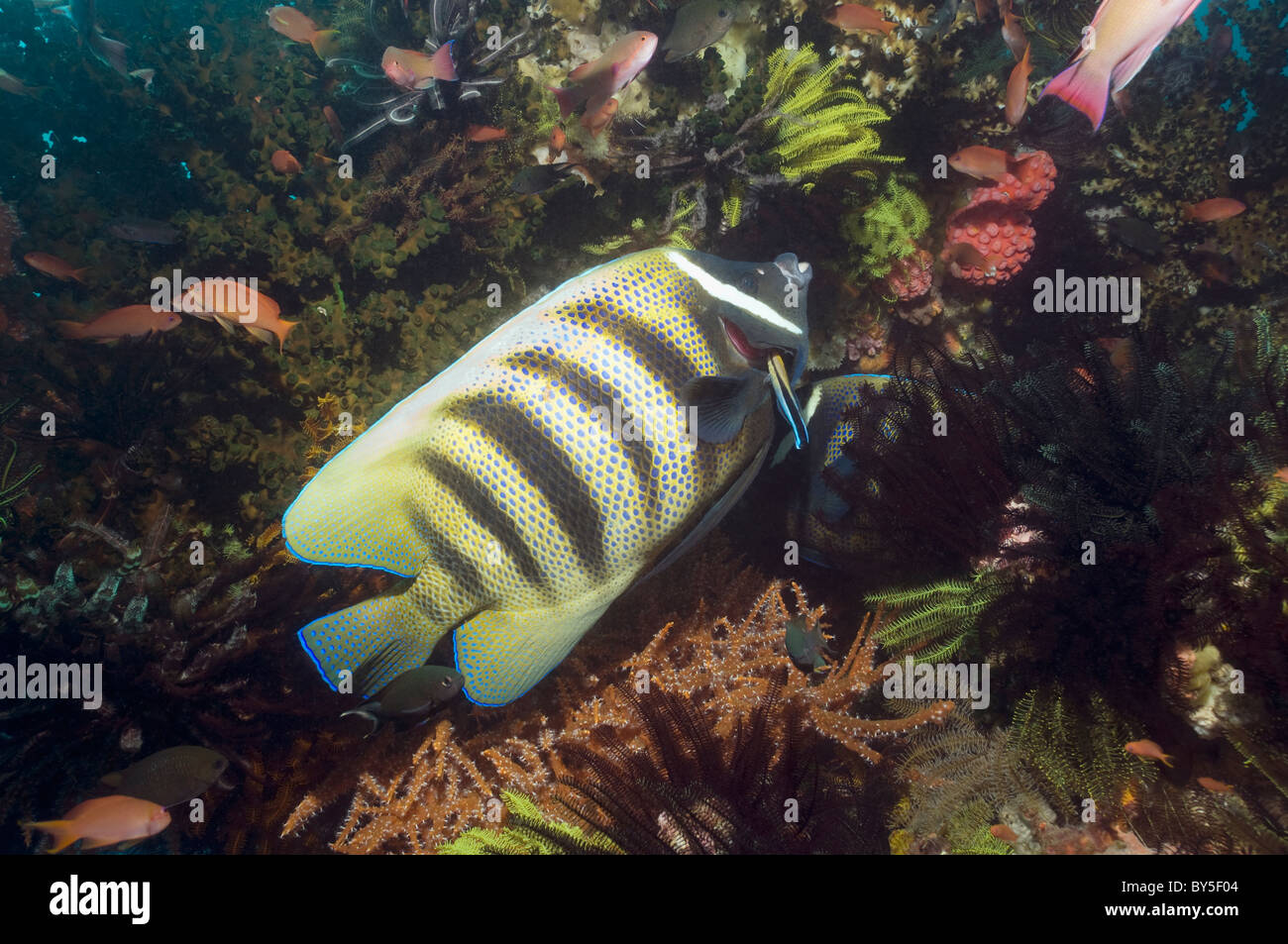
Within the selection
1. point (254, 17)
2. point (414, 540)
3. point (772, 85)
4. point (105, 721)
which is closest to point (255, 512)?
point (105, 721)

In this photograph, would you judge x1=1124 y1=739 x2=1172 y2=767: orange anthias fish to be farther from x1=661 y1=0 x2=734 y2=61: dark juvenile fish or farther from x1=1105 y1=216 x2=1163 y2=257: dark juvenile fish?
x1=1105 y1=216 x2=1163 y2=257: dark juvenile fish

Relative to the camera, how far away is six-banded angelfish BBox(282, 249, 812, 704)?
6.39ft

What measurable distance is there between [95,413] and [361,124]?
345cm

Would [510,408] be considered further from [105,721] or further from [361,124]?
[361,124]

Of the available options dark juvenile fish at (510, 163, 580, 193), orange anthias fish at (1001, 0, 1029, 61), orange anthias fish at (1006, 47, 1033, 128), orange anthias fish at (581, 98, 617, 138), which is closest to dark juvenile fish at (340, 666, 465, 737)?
dark juvenile fish at (510, 163, 580, 193)

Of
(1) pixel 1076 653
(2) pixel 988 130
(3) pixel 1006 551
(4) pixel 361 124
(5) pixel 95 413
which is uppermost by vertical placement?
(4) pixel 361 124

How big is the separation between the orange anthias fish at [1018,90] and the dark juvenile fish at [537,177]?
10.2 ft

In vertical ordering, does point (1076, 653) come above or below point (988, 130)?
below

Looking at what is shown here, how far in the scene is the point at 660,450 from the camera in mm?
2012

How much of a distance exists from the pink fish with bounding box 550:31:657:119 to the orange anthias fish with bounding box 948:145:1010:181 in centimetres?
229

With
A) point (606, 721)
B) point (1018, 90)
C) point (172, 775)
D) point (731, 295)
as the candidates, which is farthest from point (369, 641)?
point (1018, 90)

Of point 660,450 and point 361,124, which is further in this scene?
point 361,124

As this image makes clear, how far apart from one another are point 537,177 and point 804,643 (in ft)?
11.1

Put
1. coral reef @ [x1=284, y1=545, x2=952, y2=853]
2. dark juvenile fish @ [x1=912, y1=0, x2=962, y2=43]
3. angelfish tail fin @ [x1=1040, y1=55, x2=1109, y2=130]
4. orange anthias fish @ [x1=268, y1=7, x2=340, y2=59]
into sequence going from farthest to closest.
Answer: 1. orange anthias fish @ [x1=268, y1=7, x2=340, y2=59]
2. dark juvenile fish @ [x1=912, y1=0, x2=962, y2=43]
3. angelfish tail fin @ [x1=1040, y1=55, x2=1109, y2=130]
4. coral reef @ [x1=284, y1=545, x2=952, y2=853]
